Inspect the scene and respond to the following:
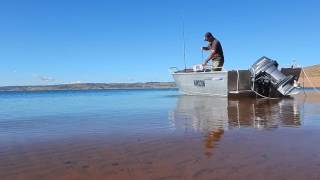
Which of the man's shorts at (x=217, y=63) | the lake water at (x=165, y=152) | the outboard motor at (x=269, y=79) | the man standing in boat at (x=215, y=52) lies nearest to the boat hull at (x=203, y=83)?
the man's shorts at (x=217, y=63)

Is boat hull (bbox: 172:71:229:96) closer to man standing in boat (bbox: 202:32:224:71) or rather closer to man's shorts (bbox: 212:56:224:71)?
man's shorts (bbox: 212:56:224:71)

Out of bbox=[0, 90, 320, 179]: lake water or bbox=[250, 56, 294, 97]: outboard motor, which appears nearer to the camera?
bbox=[0, 90, 320, 179]: lake water

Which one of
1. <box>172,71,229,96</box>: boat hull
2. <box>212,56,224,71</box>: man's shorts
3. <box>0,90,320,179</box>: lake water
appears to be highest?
<box>212,56,224,71</box>: man's shorts

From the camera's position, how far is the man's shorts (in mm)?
18781

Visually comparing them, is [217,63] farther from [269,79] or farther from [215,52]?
[269,79]

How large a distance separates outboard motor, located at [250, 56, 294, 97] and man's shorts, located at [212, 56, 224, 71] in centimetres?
139

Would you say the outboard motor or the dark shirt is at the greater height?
the dark shirt

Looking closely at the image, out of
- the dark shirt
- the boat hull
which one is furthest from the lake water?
the dark shirt

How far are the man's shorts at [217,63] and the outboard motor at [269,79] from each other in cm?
139

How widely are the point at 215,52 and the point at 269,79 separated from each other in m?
2.68

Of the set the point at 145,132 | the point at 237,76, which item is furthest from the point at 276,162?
the point at 237,76

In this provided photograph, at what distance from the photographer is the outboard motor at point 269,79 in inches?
687

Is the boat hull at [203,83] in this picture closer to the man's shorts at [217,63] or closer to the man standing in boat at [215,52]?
the man's shorts at [217,63]

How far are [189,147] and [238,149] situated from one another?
605mm
